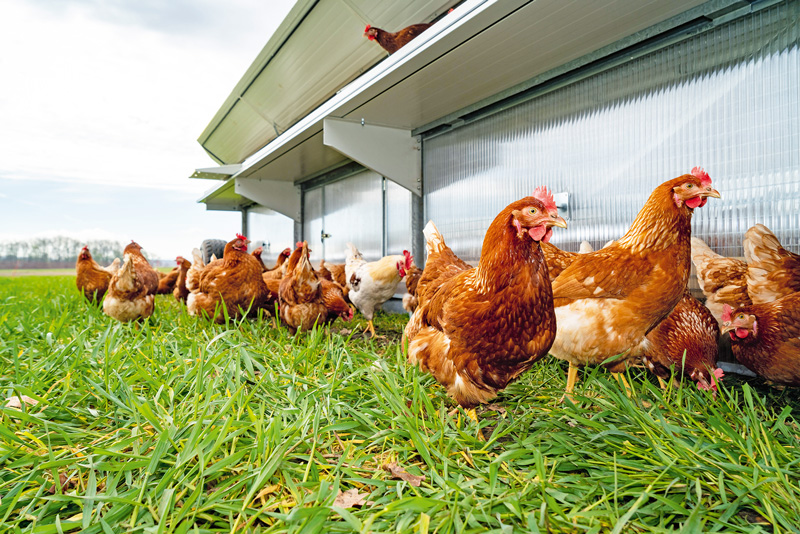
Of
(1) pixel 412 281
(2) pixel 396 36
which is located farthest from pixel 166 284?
(2) pixel 396 36

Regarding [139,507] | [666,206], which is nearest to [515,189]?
[666,206]

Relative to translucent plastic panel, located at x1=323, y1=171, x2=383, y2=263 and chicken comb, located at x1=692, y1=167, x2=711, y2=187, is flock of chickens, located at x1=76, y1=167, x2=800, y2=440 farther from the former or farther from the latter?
translucent plastic panel, located at x1=323, y1=171, x2=383, y2=263

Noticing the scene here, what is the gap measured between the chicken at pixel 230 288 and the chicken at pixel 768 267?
313 centimetres

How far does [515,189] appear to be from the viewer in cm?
305

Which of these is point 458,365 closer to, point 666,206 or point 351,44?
point 666,206

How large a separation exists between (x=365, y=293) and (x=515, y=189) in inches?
64.3

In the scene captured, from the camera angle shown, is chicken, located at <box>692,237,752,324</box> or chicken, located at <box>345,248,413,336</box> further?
chicken, located at <box>345,248,413,336</box>

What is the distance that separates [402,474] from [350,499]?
16 centimetres

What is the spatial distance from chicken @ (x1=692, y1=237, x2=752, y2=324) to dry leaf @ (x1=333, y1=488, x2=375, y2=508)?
1.97 meters

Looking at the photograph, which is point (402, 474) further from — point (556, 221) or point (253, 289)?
point (253, 289)

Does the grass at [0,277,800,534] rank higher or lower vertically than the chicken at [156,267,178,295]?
lower

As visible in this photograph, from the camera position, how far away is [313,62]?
497 centimetres

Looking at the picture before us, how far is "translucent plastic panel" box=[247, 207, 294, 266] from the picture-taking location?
7105 millimetres

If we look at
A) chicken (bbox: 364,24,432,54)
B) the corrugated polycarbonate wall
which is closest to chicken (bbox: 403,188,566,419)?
the corrugated polycarbonate wall
